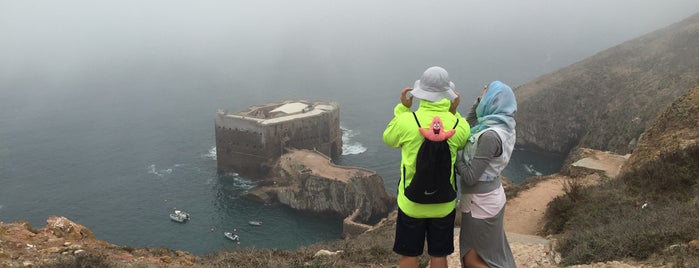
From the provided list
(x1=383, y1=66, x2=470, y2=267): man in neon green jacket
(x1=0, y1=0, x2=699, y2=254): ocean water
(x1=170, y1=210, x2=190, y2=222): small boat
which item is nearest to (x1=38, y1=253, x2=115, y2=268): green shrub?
(x1=383, y1=66, x2=470, y2=267): man in neon green jacket

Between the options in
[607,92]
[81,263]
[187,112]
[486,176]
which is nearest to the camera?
[486,176]

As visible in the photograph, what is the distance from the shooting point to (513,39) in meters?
189

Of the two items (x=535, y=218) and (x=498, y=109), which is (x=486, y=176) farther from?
(x=535, y=218)

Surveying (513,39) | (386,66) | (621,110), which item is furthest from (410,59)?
(621,110)

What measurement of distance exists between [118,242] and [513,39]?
157m

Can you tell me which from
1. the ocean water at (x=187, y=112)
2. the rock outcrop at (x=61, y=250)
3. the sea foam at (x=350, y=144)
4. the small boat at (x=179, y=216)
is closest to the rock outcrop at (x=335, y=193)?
the ocean water at (x=187, y=112)

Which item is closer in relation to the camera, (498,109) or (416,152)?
(416,152)

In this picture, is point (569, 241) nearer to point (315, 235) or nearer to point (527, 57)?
point (315, 235)

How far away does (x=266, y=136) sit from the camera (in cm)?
7462

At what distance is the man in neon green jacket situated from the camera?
324 inches

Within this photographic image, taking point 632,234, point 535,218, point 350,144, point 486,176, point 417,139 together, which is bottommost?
point 350,144

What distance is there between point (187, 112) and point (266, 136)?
3272cm

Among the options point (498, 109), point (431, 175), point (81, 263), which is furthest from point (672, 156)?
point (81, 263)

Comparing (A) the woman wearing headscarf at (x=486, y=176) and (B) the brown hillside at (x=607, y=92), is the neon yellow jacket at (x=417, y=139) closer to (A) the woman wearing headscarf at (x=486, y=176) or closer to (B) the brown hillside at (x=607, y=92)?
(A) the woman wearing headscarf at (x=486, y=176)
